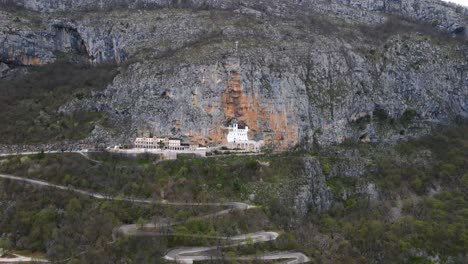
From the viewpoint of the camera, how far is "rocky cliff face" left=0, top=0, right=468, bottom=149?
74.4 metres

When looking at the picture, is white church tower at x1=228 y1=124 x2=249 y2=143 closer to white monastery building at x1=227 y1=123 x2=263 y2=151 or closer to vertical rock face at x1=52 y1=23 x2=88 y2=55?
white monastery building at x1=227 y1=123 x2=263 y2=151

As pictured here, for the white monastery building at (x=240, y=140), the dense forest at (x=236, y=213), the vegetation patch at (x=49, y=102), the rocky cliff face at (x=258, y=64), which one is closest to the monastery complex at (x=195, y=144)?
the white monastery building at (x=240, y=140)

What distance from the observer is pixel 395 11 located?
10862 centimetres

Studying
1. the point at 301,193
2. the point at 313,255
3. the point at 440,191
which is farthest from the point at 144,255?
the point at 440,191

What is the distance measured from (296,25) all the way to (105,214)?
1918 inches

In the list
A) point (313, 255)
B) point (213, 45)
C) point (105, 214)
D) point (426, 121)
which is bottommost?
point (313, 255)

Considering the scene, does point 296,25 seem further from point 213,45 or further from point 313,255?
point 313,255

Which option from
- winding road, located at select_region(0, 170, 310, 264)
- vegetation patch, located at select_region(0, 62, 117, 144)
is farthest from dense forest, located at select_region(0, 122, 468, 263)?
vegetation patch, located at select_region(0, 62, 117, 144)

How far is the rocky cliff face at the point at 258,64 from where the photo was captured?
74.4 metres

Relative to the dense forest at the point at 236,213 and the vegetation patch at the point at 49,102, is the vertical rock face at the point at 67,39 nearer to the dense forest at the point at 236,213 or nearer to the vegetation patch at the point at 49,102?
the vegetation patch at the point at 49,102

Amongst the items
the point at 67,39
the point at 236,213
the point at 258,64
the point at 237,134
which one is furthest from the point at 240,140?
the point at 67,39

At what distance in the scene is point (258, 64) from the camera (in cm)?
7700

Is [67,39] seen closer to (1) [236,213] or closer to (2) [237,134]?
(2) [237,134]

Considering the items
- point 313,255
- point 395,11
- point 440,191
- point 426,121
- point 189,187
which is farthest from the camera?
point 395,11
